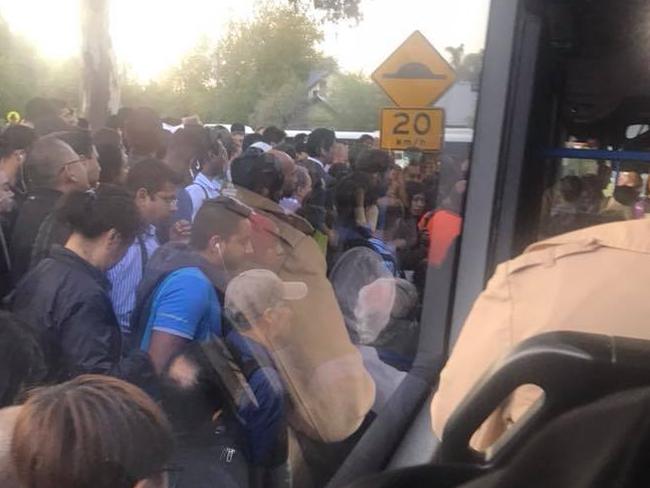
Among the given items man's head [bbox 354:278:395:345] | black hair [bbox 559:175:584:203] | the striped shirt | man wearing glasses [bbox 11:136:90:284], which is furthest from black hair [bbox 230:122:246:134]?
black hair [bbox 559:175:584:203]

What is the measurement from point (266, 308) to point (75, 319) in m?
0.48

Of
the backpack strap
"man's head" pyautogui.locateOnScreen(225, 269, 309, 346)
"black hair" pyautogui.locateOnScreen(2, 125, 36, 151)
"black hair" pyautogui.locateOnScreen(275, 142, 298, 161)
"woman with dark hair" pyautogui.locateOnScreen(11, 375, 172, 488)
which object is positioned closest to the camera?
"woman with dark hair" pyautogui.locateOnScreen(11, 375, 172, 488)

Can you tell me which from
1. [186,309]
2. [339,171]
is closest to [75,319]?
[186,309]

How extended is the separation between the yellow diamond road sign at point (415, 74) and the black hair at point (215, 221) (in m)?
0.54

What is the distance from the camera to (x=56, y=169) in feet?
9.12

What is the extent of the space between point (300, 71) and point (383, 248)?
0.86m

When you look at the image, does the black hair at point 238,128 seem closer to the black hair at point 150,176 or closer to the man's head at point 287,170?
Result: the man's head at point 287,170

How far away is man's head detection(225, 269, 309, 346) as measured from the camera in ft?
6.43

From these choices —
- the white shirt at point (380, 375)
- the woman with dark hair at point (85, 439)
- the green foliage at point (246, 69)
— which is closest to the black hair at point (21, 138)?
the green foliage at point (246, 69)

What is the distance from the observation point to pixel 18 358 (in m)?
1.59

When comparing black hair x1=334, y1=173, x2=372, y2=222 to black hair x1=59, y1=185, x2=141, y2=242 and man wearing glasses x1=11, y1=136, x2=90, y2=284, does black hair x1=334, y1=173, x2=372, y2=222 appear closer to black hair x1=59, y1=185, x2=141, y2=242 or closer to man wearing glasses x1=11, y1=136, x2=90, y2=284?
black hair x1=59, y1=185, x2=141, y2=242

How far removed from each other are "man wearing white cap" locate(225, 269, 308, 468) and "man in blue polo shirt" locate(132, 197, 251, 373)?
61 mm

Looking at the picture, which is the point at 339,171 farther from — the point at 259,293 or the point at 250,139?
the point at 259,293

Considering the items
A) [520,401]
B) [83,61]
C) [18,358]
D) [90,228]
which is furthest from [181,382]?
[520,401]
